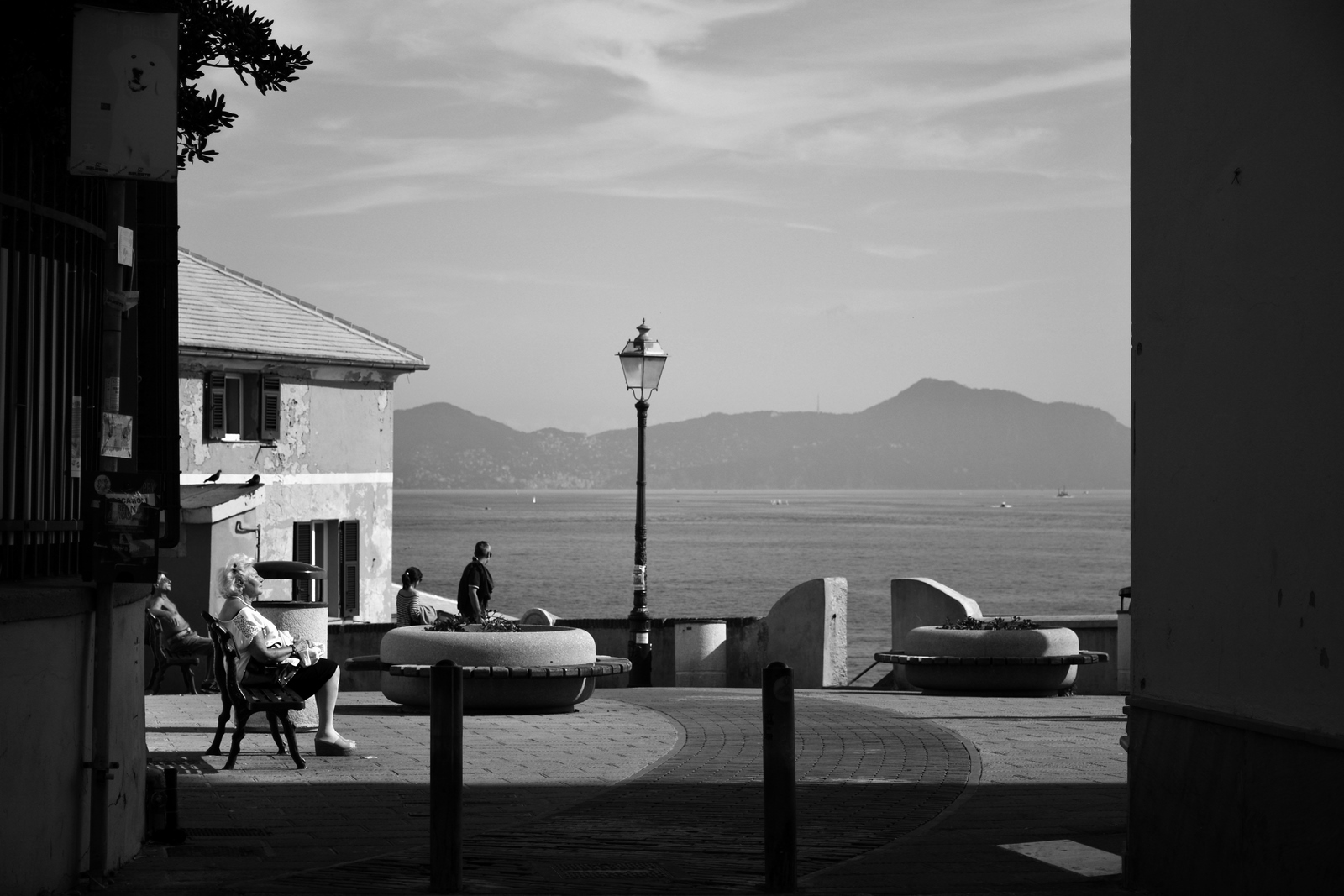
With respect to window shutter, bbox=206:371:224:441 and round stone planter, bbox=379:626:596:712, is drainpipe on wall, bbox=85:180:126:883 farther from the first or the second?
window shutter, bbox=206:371:224:441

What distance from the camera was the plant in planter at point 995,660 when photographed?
17.7m

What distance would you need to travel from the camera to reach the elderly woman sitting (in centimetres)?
1153

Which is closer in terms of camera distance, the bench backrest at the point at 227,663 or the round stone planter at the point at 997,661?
the bench backrest at the point at 227,663

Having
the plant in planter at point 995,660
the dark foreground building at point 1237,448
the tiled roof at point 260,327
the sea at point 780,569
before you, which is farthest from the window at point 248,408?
the dark foreground building at point 1237,448

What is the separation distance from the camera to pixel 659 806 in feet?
31.1

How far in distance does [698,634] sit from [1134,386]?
50.7 feet

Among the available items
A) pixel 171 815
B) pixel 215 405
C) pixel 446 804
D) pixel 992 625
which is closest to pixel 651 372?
pixel 992 625

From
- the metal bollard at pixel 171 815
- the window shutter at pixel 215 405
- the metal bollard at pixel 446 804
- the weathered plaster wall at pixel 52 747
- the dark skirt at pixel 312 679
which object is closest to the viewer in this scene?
the weathered plaster wall at pixel 52 747

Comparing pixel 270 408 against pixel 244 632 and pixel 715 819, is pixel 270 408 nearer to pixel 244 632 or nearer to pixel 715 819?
pixel 244 632

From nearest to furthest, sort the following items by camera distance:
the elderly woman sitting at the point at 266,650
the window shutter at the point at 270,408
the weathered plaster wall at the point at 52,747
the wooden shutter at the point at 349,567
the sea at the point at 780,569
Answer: the weathered plaster wall at the point at 52,747, the elderly woman sitting at the point at 266,650, the window shutter at the point at 270,408, the wooden shutter at the point at 349,567, the sea at the point at 780,569

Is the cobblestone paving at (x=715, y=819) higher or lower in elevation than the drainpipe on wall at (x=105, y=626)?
lower

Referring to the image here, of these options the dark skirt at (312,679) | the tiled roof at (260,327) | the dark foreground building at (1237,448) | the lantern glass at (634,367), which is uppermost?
the tiled roof at (260,327)

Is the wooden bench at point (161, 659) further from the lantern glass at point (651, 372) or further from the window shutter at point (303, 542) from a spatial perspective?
the window shutter at point (303, 542)

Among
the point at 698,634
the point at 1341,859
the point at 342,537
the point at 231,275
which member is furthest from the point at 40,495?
the point at 231,275
